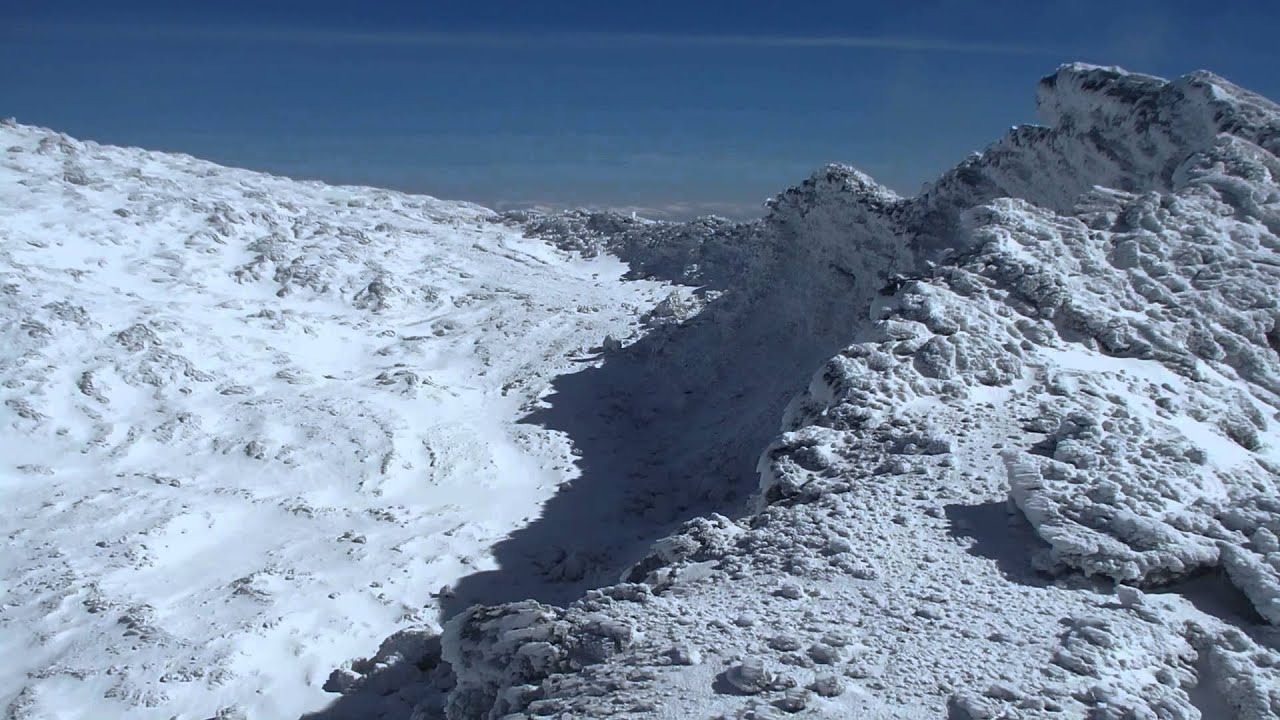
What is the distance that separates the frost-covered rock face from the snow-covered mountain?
0.05 m

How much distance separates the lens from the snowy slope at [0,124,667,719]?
13.5 meters

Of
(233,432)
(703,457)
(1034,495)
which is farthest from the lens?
(703,457)

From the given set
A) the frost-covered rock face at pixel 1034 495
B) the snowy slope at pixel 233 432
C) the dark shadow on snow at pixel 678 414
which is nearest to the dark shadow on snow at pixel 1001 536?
the frost-covered rock face at pixel 1034 495

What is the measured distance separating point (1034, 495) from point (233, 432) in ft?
57.4

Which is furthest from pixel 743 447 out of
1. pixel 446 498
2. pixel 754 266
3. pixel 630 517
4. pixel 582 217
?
pixel 582 217

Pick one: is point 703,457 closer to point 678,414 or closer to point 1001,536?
point 678,414

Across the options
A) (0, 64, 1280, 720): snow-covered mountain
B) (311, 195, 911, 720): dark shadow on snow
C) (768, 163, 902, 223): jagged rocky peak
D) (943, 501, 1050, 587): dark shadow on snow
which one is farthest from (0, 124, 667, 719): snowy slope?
(943, 501, 1050, 587): dark shadow on snow

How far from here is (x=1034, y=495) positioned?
8.62 m

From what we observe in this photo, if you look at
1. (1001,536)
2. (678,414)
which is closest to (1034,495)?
(1001,536)

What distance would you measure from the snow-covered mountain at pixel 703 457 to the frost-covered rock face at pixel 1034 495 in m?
0.05

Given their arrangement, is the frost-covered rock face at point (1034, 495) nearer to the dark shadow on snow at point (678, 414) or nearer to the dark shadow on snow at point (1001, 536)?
the dark shadow on snow at point (1001, 536)

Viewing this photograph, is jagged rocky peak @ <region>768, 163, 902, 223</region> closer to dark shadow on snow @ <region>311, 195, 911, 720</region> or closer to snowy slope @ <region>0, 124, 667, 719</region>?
dark shadow on snow @ <region>311, 195, 911, 720</region>

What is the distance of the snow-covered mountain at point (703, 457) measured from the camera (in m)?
6.97

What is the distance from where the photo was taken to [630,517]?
19.0 meters
